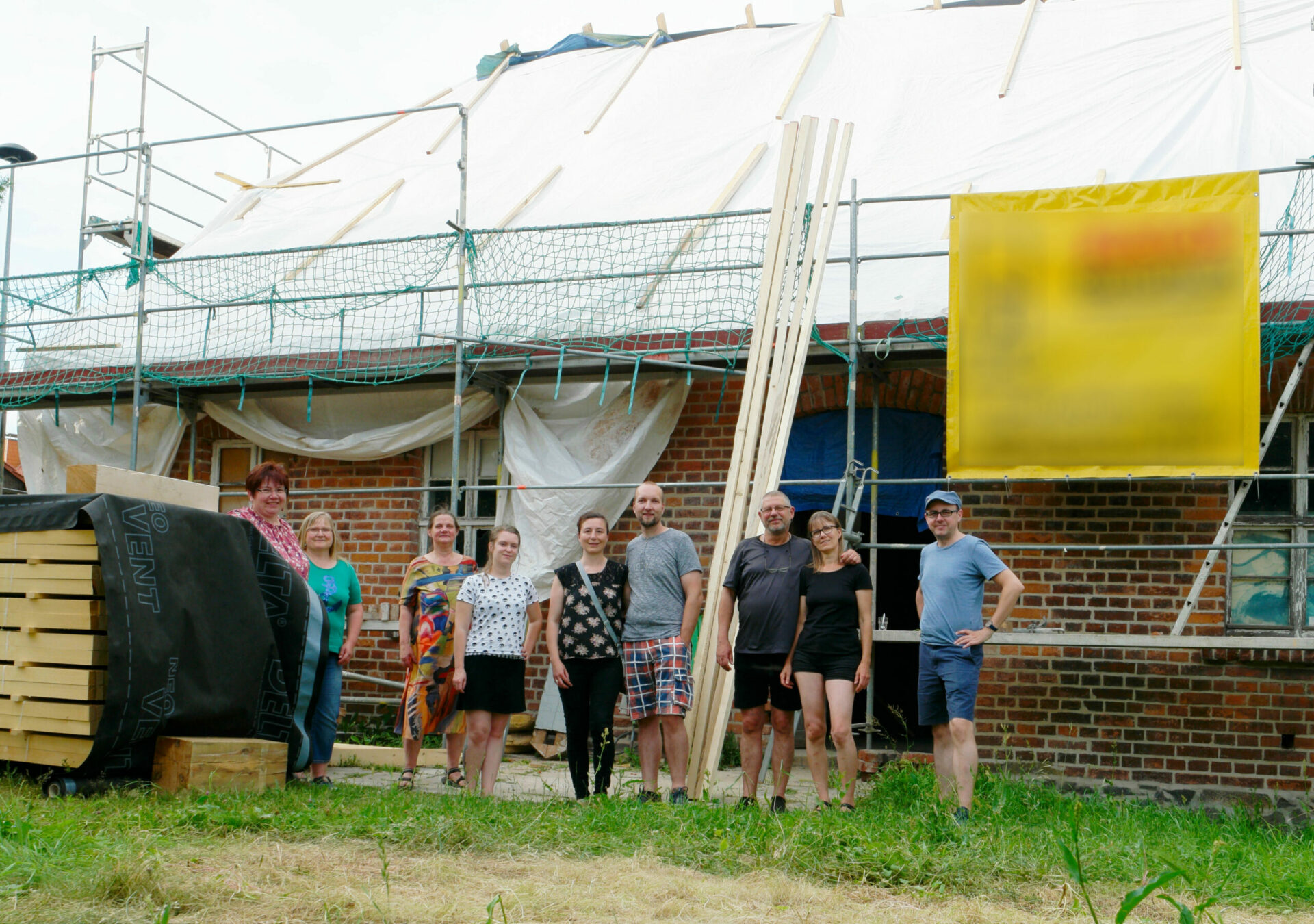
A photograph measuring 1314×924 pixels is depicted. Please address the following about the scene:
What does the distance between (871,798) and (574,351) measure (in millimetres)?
3166

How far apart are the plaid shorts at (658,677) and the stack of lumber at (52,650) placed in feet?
7.21

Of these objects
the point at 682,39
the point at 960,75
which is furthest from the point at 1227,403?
the point at 682,39

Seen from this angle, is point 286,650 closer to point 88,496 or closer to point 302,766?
point 302,766

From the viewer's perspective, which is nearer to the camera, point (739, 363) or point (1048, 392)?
point (1048, 392)

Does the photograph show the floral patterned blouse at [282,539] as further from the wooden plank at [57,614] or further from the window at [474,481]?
the window at [474,481]

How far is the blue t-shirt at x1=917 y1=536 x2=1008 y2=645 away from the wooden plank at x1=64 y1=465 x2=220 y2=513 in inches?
128

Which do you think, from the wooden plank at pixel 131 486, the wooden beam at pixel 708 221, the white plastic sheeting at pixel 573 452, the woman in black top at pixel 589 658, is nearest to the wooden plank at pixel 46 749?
the wooden plank at pixel 131 486

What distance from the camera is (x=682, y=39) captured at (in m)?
10.9

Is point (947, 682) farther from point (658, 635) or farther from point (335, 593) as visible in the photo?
point (335, 593)

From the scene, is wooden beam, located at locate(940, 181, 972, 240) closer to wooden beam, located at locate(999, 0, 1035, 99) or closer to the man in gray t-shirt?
wooden beam, located at locate(999, 0, 1035, 99)

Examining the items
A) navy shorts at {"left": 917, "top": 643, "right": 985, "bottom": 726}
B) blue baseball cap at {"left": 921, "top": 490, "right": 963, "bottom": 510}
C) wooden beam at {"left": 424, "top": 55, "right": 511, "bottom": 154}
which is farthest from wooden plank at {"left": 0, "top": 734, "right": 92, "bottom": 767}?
wooden beam at {"left": 424, "top": 55, "right": 511, "bottom": 154}

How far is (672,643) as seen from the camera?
5.50 meters

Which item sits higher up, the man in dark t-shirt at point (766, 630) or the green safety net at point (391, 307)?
the green safety net at point (391, 307)

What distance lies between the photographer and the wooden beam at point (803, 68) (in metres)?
9.22
